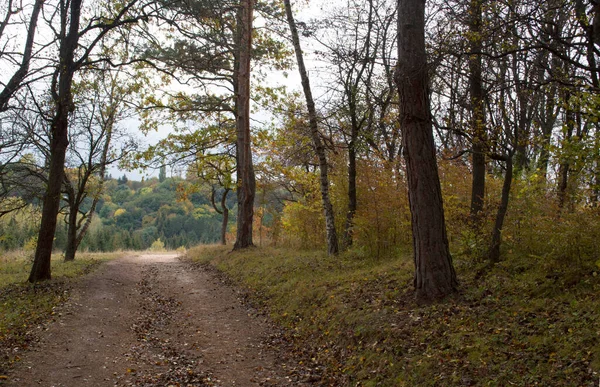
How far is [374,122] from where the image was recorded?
14.1 meters

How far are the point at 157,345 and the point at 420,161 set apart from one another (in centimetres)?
520

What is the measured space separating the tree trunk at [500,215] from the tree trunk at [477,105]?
0.72 meters

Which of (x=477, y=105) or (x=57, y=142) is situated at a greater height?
(x=57, y=142)

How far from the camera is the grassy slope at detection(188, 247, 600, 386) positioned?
167 inches

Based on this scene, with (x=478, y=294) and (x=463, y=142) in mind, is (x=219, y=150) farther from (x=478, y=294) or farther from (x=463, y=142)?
(x=478, y=294)

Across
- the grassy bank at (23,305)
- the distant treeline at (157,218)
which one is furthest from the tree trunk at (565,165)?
the distant treeline at (157,218)

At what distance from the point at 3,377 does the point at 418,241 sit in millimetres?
5960

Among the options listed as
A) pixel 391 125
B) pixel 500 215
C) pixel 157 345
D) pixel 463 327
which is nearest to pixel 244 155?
pixel 391 125

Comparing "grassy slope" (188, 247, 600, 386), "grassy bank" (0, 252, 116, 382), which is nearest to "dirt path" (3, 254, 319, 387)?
"grassy bank" (0, 252, 116, 382)

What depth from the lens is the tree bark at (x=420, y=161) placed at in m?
6.77

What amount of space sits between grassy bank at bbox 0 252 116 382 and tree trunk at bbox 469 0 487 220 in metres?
7.93

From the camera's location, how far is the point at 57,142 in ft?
38.1

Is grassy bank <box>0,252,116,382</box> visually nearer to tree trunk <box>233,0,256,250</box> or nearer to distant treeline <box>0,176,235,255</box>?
tree trunk <box>233,0,256,250</box>

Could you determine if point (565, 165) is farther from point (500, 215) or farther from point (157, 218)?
point (157, 218)
